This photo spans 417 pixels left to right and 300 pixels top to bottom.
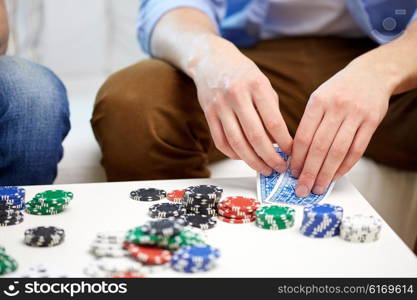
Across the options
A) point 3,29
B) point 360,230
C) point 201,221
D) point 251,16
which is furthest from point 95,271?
point 251,16

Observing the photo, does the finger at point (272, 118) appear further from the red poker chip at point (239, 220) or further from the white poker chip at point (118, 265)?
the white poker chip at point (118, 265)

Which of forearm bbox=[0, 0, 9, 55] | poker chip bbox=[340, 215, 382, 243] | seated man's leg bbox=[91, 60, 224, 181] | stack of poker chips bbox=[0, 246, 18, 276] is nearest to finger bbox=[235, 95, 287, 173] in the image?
poker chip bbox=[340, 215, 382, 243]

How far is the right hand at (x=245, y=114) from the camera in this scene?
101cm

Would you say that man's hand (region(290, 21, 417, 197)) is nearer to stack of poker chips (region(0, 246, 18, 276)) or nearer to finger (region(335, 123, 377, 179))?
finger (region(335, 123, 377, 179))

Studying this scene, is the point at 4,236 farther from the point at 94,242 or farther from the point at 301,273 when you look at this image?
the point at 301,273

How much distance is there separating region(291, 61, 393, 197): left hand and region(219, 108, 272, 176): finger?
51 millimetres

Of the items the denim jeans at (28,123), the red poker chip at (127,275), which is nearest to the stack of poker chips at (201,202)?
the red poker chip at (127,275)

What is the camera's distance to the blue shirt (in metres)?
1.36

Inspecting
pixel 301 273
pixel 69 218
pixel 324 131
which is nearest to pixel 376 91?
pixel 324 131

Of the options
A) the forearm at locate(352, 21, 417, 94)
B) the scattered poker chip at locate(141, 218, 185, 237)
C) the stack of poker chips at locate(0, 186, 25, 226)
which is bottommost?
the stack of poker chips at locate(0, 186, 25, 226)

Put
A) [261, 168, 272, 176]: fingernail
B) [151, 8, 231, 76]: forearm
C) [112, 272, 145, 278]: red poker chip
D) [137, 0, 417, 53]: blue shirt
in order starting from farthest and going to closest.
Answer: [137, 0, 417, 53]: blue shirt, [151, 8, 231, 76]: forearm, [261, 168, 272, 176]: fingernail, [112, 272, 145, 278]: red poker chip

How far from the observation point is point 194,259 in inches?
28.8

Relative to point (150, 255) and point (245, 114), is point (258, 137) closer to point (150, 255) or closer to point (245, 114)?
point (245, 114)

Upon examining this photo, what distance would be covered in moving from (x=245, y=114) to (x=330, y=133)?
0.44ft
